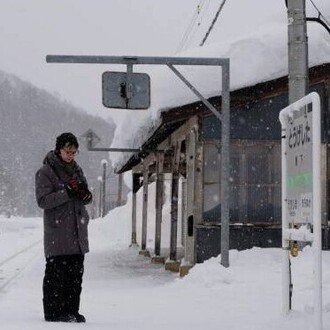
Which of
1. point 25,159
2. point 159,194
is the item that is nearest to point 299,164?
point 159,194

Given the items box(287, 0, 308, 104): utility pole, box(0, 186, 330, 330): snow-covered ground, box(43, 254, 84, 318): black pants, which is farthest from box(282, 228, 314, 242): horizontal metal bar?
box(287, 0, 308, 104): utility pole

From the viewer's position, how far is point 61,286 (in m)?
5.85

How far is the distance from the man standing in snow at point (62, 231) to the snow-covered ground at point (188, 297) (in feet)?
0.75

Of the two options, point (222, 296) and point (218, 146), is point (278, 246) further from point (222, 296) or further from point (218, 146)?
point (222, 296)

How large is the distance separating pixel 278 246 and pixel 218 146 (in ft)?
6.56

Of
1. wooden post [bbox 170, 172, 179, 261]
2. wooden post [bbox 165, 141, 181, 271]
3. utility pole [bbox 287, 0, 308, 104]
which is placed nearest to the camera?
utility pole [bbox 287, 0, 308, 104]

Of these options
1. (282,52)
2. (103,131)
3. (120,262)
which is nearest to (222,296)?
(282,52)

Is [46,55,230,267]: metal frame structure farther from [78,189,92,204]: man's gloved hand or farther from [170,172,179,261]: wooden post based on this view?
[78,189,92,204]: man's gloved hand

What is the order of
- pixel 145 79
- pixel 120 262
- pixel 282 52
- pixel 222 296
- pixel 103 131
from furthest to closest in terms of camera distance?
pixel 103 131, pixel 120 262, pixel 282 52, pixel 145 79, pixel 222 296

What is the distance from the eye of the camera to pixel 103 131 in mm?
191875

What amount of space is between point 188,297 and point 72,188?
2.98 m

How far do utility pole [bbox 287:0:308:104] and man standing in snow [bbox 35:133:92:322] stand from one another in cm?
274

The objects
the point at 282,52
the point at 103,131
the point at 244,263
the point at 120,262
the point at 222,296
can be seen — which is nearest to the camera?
the point at 222,296

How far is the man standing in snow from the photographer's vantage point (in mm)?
5812
